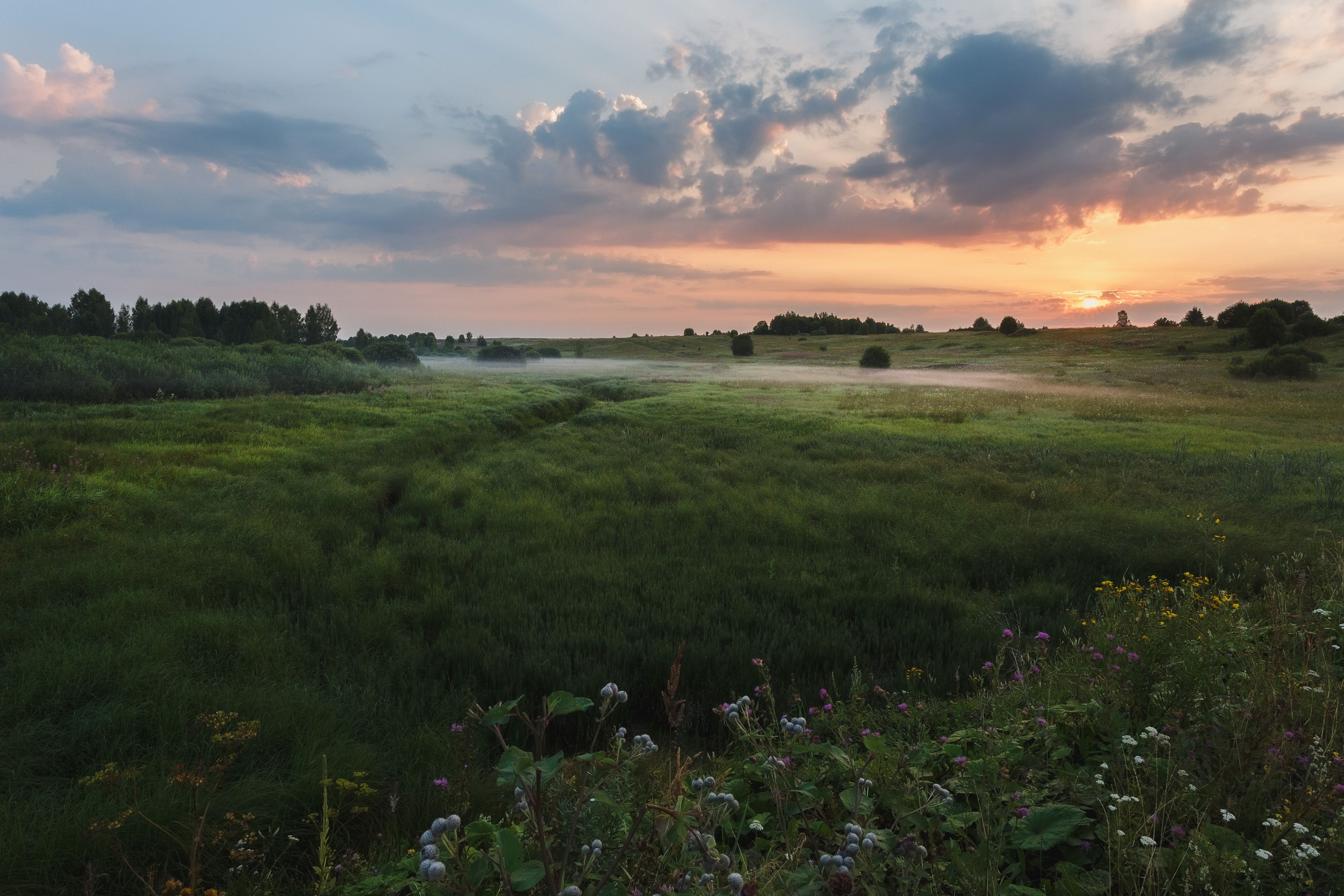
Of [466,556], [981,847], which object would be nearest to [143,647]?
[466,556]

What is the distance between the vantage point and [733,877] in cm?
145

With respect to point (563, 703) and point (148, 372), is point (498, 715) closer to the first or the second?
point (563, 703)

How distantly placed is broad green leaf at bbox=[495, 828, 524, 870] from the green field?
2.48m

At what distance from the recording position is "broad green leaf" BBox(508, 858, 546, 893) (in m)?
1.46

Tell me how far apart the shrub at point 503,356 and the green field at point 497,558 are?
48.5 meters

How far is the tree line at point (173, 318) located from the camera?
197 ft

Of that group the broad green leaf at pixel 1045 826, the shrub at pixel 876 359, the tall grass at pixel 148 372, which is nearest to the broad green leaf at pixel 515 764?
the broad green leaf at pixel 1045 826

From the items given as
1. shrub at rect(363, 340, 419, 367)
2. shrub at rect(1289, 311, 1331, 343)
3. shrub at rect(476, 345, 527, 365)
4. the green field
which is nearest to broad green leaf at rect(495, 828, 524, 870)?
the green field

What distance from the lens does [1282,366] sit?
32781 millimetres

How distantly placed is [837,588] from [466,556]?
15.5 ft

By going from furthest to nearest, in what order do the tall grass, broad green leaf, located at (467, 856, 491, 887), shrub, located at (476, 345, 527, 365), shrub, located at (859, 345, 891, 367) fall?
shrub, located at (476, 345, 527, 365) → shrub, located at (859, 345, 891, 367) → the tall grass → broad green leaf, located at (467, 856, 491, 887)

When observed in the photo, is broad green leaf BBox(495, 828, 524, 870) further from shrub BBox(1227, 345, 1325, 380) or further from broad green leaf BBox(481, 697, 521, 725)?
shrub BBox(1227, 345, 1325, 380)

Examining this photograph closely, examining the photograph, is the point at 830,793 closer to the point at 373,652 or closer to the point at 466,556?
the point at 373,652

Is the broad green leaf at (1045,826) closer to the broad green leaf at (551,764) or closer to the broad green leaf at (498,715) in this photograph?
the broad green leaf at (551,764)
